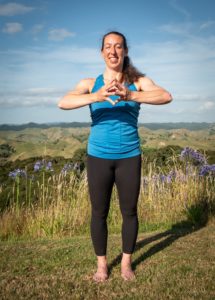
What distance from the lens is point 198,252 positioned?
4.39 metres


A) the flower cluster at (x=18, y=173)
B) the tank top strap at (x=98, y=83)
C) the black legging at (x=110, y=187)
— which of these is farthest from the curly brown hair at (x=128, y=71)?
the flower cluster at (x=18, y=173)

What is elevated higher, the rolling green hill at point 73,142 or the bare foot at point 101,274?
the bare foot at point 101,274

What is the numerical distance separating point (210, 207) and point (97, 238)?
3.67 metres

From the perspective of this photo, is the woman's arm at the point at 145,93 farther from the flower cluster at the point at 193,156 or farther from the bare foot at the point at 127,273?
the flower cluster at the point at 193,156

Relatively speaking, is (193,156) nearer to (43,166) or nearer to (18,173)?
(43,166)

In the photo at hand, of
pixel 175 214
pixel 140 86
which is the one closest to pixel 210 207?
pixel 175 214

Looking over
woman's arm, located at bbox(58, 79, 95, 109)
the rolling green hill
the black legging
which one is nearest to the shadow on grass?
the black legging

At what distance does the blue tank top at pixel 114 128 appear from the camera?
10.8 feet

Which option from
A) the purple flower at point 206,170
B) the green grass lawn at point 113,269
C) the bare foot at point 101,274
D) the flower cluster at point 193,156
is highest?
the flower cluster at point 193,156

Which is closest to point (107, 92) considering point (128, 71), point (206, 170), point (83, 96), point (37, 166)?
point (83, 96)

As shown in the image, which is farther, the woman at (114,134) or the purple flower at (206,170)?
the purple flower at (206,170)

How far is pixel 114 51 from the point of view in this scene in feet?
11.0

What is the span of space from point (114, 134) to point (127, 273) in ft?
4.57

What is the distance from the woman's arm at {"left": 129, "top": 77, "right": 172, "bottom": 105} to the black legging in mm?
571
